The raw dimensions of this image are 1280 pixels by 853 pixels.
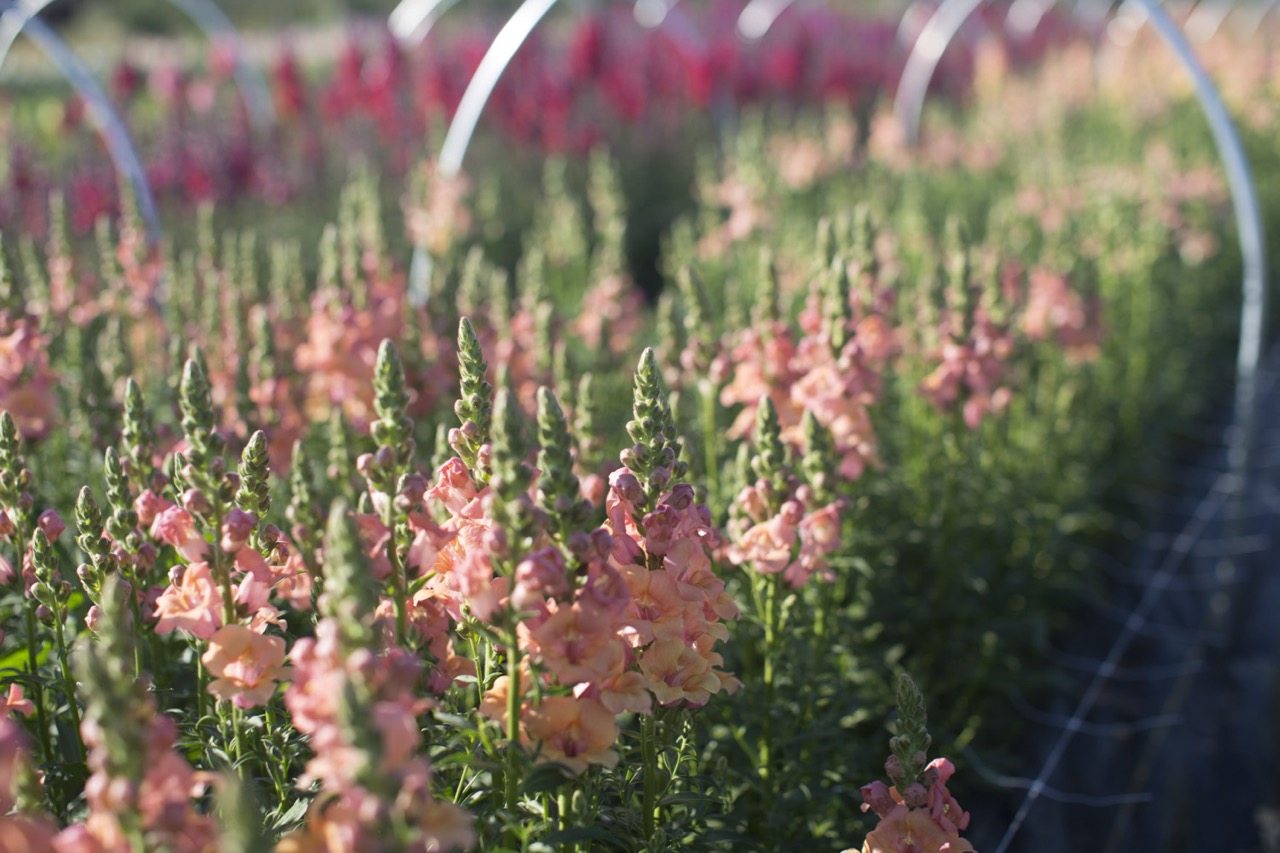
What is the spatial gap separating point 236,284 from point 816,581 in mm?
2527

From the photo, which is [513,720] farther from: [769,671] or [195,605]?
[769,671]

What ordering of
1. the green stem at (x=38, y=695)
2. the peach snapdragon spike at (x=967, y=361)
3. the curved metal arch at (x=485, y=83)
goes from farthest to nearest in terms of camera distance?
1. the curved metal arch at (x=485, y=83)
2. the peach snapdragon spike at (x=967, y=361)
3. the green stem at (x=38, y=695)

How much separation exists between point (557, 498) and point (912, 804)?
864 millimetres

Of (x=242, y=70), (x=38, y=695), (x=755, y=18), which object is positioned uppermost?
(x=755, y=18)

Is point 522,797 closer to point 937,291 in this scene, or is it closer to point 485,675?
point 485,675

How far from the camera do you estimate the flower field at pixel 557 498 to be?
6.79 feet

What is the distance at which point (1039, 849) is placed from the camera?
407cm

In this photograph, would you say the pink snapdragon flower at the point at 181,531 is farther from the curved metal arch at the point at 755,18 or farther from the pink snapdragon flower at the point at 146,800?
the curved metal arch at the point at 755,18

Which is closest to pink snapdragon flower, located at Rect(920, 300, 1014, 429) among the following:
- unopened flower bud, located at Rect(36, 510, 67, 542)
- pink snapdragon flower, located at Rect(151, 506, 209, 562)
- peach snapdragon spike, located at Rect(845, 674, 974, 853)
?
peach snapdragon spike, located at Rect(845, 674, 974, 853)

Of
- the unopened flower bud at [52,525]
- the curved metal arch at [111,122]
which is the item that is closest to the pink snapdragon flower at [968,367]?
the unopened flower bud at [52,525]

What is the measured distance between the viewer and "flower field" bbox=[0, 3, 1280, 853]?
2068mm

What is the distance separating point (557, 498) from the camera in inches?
84.2

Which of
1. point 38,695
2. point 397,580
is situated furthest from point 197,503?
point 38,695

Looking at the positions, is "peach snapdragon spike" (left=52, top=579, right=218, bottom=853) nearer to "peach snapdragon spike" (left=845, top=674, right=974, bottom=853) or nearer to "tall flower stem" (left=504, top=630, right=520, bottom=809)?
"tall flower stem" (left=504, top=630, right=520, bottom=809)
